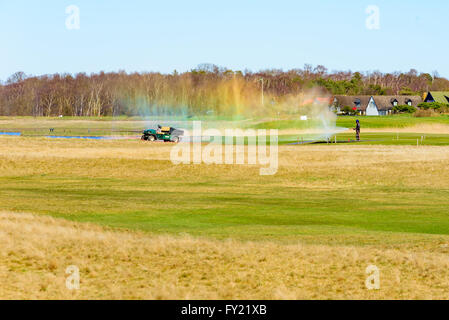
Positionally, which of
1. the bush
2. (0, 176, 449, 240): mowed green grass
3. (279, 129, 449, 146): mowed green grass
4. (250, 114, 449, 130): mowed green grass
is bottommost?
(279, 129, 449, 146): mowed green grass

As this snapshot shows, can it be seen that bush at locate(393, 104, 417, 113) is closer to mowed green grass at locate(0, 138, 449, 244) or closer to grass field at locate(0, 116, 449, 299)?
mowed green grass at locate(0, 138, 449, 244)

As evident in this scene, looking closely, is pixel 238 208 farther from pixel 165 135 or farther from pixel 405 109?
pixel 405 109

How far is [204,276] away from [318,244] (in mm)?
5860

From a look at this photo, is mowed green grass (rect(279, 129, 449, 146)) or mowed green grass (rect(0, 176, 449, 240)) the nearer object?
mowed green grass (rect(0, 176, 449, 240))

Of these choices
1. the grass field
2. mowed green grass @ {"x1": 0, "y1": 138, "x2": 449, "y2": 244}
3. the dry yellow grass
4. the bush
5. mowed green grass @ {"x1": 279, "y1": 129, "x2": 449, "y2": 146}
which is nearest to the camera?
the dry yellow grass

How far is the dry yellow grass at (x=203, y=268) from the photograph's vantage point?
12625 mm

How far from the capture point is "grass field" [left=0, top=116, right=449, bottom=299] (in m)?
13.3

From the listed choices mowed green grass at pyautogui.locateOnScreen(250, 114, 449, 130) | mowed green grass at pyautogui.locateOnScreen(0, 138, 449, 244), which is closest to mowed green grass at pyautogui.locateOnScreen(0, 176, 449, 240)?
mowed green grass at pyautogui.locateOnScreen(0, 138, 449, 244)

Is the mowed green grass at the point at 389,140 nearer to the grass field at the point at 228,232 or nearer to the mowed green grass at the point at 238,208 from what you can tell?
the grass field at the point at 228,232

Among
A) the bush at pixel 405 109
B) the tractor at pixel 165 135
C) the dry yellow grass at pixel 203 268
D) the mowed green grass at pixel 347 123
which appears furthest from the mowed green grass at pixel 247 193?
the bush at pixel 405 109

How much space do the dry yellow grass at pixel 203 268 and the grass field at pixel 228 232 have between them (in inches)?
1.5

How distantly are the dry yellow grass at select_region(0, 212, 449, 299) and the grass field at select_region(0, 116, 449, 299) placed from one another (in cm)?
4

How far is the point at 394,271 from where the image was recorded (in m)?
14.6

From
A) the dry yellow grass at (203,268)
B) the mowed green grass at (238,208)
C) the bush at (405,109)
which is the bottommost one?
the mowed green grass at (238,208)
